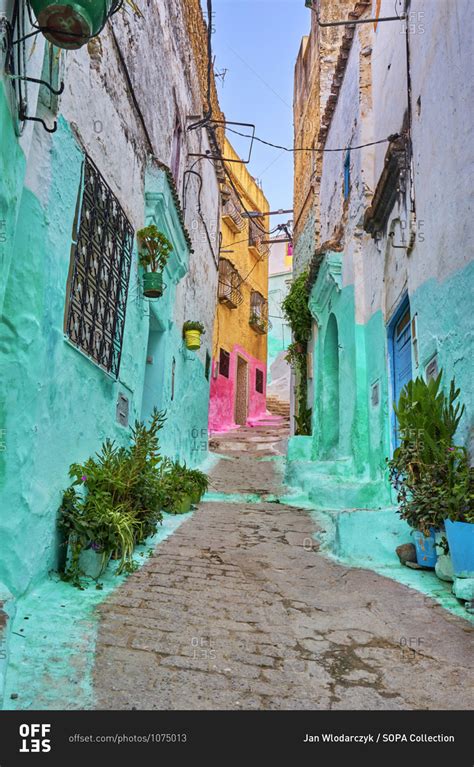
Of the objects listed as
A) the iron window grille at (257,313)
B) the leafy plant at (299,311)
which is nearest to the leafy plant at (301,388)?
the leafy plant at (299,311)

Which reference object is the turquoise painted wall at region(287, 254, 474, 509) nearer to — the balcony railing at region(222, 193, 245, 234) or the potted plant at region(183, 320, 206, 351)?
the potted plant at region(183, 320, 206, 351)

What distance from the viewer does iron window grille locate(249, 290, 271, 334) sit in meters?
22.6

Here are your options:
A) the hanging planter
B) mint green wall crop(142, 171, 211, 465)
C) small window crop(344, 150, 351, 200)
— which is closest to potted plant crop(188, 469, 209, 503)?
mint green wall crop(142, 171, 211, 465)

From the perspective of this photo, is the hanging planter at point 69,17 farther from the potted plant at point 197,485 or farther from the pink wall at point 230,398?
the pink wall at point 230,398

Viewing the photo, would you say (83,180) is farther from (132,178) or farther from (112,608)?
(112,608)

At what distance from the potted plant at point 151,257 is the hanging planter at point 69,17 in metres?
3.74

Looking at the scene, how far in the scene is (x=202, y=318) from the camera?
12180 mm

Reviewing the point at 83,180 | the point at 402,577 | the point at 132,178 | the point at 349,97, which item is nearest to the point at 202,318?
the point at 349,97

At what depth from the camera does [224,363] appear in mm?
19391

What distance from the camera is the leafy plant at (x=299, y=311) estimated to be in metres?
12.5

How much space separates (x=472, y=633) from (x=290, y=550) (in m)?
2.27

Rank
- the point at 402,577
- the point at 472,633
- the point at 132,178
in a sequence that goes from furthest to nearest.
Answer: the point at 132,178
the point at 402,577
the point at 472,633

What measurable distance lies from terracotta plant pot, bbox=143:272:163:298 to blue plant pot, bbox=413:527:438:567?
12.6ft
